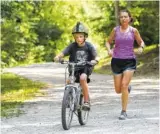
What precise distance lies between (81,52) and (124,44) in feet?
3.16

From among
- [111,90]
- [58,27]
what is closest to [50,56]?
[58,27]

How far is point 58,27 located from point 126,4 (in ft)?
68.4

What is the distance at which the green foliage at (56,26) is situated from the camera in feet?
101

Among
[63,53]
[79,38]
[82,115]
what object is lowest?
[82,115]

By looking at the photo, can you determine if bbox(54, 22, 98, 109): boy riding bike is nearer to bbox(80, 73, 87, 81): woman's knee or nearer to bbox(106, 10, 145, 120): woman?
bbox(80, 73, 87, 81): woman's knee

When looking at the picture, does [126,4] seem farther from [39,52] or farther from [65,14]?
[65,14]

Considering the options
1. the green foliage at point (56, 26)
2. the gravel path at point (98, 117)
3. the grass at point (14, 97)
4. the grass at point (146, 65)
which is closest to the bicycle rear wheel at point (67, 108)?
the gravel path at point (98, 117)

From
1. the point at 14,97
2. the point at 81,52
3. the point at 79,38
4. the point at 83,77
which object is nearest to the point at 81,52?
the point at 81,52

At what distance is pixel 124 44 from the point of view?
8.66 meters

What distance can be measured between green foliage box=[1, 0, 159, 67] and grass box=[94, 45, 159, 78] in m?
2.04

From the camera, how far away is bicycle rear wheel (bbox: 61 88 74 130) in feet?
24.7

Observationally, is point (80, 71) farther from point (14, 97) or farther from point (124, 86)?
point (14, 97)

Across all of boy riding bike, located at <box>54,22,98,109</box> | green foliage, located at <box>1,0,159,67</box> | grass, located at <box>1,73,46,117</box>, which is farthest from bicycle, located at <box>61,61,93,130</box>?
green foliage, located at <box>1,0,159,67</box>

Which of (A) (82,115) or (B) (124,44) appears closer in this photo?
(A) (82,115)
